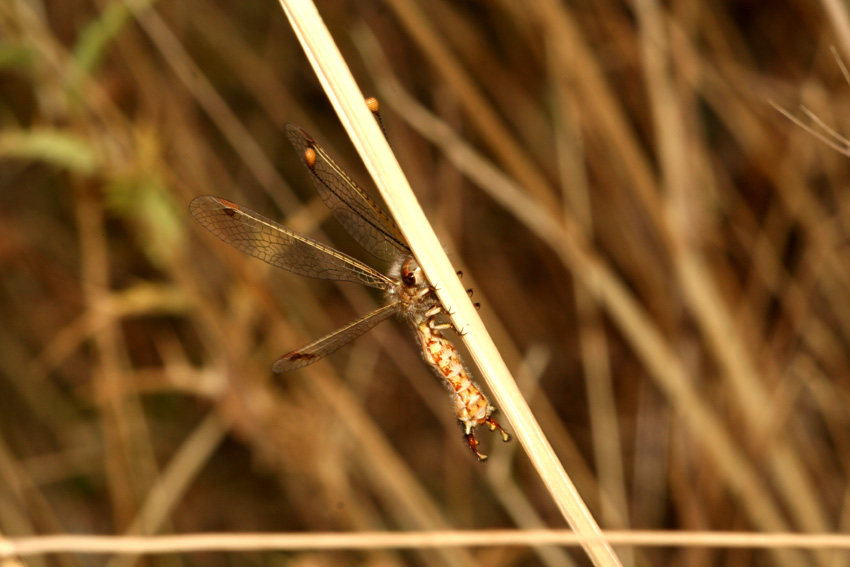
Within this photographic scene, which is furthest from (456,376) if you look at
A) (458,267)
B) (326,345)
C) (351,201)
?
(458,267)

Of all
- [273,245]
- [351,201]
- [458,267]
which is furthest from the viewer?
[458,267]

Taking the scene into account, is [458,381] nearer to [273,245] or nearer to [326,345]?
[326,345]

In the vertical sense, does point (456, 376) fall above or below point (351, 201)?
below

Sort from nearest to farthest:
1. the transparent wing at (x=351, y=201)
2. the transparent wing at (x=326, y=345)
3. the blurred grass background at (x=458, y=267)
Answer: the transparent wing at (x=351, y=201), the transparent wing at (x=326, y=345), the blurred grass background at (x=458, y=267)

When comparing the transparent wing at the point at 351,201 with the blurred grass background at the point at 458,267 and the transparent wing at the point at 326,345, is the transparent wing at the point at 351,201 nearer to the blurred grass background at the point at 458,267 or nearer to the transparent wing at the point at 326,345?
the transparent wing at the point at 326,345

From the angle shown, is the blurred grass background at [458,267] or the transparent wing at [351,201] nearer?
the transparent wing at [351,201]

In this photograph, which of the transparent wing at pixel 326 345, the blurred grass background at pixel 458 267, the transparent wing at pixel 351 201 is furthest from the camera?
the blurred grass background at pixel 458 267

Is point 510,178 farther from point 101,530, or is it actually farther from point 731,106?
point 101,530

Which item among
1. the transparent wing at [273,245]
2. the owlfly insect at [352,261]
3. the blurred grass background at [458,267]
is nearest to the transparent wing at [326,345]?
the owlfly insect at [352,261]

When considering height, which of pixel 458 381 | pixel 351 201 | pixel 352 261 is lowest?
pixel 458 381
